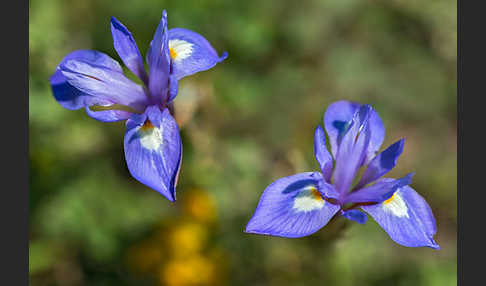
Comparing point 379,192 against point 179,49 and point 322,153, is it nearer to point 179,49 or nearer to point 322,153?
point 322,153

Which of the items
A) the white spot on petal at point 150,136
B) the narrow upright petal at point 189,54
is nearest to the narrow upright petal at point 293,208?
the white spot on petal at point 150,136

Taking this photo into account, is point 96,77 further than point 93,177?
No

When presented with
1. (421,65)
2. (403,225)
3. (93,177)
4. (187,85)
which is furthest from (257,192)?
(421,65)

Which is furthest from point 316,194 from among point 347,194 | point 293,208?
point 347,194

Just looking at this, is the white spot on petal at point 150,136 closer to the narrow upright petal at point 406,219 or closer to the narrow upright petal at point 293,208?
the narrow upright petal at point 293,208

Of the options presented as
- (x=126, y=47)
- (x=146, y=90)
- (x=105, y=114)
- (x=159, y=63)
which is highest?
(x=126, y=47)

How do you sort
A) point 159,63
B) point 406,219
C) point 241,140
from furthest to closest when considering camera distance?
1. point 241,140
2. point 159,63
3. point 406,219

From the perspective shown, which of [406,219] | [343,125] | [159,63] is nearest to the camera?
[406,219]

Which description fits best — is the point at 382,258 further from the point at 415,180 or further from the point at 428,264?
the point at 415,180
